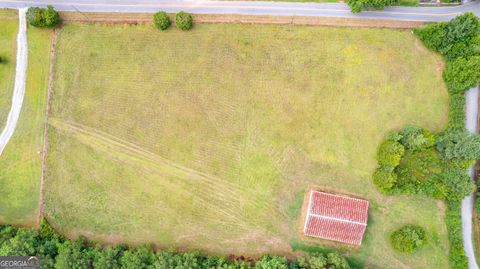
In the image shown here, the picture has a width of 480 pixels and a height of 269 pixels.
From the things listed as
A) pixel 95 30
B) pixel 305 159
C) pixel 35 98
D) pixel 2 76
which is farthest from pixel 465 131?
pixel 2 76

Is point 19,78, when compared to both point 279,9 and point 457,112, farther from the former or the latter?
point 457,112

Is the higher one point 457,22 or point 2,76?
point 457,22

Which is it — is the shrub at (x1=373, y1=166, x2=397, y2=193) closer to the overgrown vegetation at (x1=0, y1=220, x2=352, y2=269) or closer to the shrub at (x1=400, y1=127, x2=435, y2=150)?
the shrub at (x1=400, y1=127, x2=435, y2=150)

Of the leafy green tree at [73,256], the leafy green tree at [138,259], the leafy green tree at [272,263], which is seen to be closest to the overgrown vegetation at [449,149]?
the leafy green tree at [272,263]

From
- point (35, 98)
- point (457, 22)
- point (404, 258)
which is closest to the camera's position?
point (457, 22)

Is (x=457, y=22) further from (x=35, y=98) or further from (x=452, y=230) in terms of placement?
(x=35, y=98)

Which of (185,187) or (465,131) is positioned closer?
(465,131)

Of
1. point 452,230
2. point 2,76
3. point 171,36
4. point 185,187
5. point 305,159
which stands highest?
point 171,36

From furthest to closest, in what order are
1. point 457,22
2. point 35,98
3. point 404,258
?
point 35,98, point 404,258, point 457,22

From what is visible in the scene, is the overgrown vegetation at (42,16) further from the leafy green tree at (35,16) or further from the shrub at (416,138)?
the shrub at (416,138)
